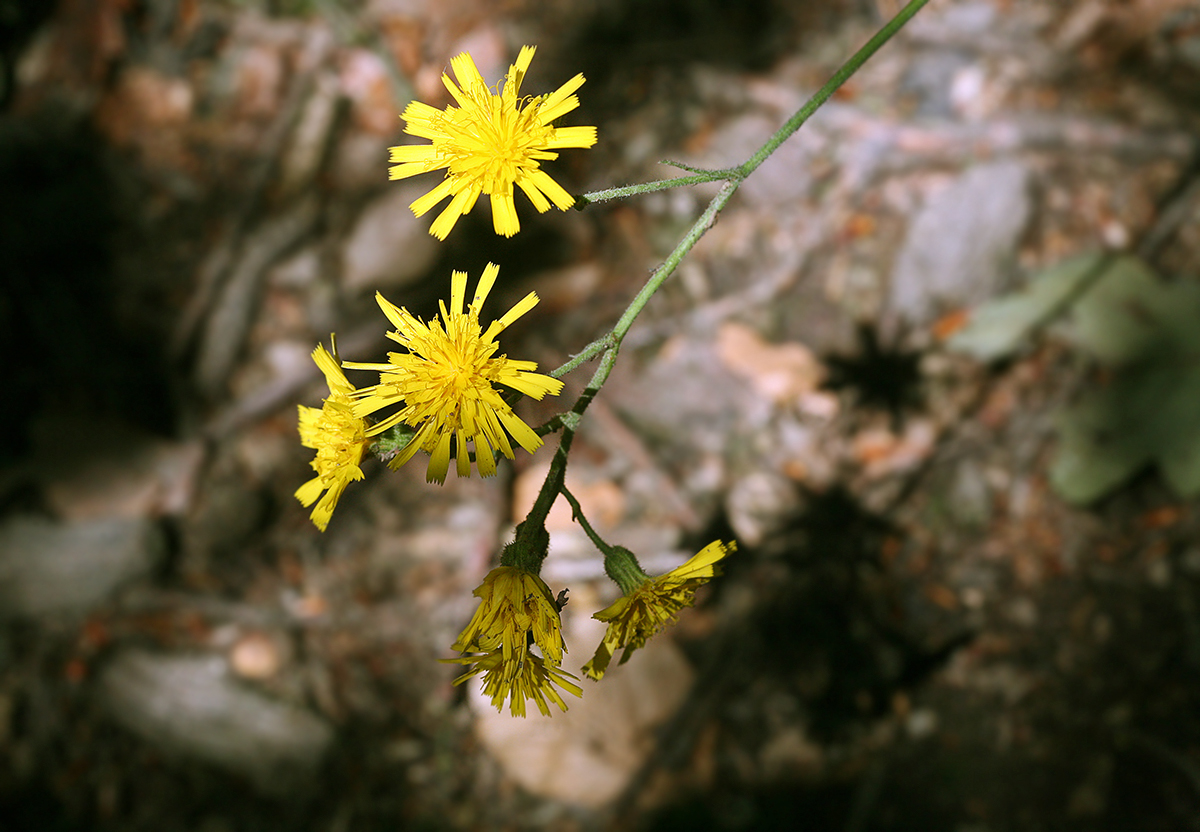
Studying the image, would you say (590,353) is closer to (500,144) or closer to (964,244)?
(500,144)

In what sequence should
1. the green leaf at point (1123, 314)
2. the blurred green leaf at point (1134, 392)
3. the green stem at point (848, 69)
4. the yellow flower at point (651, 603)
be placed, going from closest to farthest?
the green stem at point (848, 69), the yellow flower at point (651, 603), the blurred green leaf at point (1134, 392), the green leaf at point (1123, 314)

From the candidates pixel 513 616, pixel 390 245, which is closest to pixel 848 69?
pixel 513 616

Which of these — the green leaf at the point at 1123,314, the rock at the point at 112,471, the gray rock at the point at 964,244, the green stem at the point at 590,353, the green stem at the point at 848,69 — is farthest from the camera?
the rock at the point at 112,471

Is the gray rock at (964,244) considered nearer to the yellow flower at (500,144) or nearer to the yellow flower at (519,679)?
the yellow flower at (500,144)

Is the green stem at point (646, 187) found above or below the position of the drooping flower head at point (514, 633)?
above

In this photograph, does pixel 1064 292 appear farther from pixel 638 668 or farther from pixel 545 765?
pixel 545 765

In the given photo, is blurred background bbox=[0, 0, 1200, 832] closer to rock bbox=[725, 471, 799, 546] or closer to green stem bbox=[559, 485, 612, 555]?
rock bbox=[725, 471, 799, 546]

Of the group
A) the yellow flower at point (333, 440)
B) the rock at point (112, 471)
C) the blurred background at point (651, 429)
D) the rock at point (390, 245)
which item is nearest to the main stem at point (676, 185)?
the yellow flower at point (333, 440)
